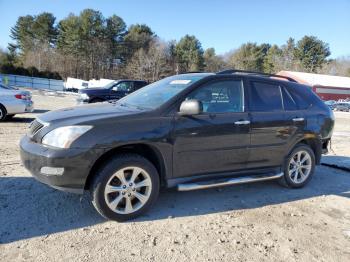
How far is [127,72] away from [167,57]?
32.1ft

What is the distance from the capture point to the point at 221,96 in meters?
4.69

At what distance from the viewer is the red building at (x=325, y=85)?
2320 inches

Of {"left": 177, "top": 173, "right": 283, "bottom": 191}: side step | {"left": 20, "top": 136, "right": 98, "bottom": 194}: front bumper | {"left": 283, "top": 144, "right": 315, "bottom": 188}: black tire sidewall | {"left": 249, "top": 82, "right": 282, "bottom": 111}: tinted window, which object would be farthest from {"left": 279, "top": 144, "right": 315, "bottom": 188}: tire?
{"left": 20, "top": 136, "right": 98, "bottom": 194}: front bumper

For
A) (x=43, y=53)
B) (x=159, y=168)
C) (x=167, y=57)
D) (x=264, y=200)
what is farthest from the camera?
(x=167, y=57)

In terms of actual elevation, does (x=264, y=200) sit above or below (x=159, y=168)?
below

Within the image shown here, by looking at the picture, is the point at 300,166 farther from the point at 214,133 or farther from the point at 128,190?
the point at 128,190

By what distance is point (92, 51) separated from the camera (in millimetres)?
67438

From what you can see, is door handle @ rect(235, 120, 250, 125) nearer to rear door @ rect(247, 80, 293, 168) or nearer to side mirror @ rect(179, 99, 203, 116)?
rear door @ rect(247, 80, 293, 168)

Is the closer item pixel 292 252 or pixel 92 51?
pixel 292 252

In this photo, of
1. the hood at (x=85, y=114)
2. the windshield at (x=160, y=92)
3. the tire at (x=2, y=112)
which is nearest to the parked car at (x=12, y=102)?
the tire at (x=2, y=112)

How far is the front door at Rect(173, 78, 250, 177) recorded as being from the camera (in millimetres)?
4199

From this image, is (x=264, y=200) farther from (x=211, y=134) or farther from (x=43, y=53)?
(x=43, y=53)

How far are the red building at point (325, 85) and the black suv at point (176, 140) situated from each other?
57.1 metres

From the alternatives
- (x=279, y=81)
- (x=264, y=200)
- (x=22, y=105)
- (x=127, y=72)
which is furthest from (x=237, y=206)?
(x=127, y=72)
